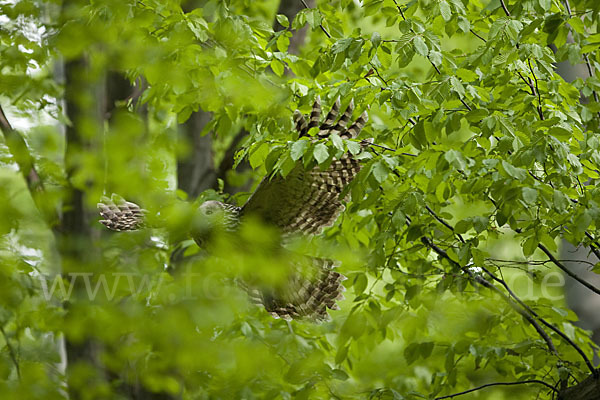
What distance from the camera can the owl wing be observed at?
2621mm

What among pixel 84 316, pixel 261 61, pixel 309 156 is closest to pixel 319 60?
pixel 261 61

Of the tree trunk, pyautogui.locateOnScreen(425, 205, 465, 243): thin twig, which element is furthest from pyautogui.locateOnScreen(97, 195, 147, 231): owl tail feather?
the tree trunk

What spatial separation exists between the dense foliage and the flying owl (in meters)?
0.13

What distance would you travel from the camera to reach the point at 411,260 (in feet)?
11.1

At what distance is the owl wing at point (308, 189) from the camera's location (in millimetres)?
2621

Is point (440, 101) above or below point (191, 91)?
above

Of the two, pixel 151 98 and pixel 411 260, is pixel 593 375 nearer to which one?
pixel 411 260

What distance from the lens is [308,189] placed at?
108 inches

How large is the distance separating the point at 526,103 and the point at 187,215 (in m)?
1.60

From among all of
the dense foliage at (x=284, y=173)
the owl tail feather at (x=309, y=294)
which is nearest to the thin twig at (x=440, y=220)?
the dense foliage at (x=284, y=173)

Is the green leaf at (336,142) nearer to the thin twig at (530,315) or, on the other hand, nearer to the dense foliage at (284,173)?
the dense foliage at (284,173)

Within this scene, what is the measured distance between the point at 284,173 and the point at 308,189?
42 centimetres

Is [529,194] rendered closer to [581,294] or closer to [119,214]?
[119,214]

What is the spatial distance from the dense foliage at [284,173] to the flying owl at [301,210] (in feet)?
0.41
